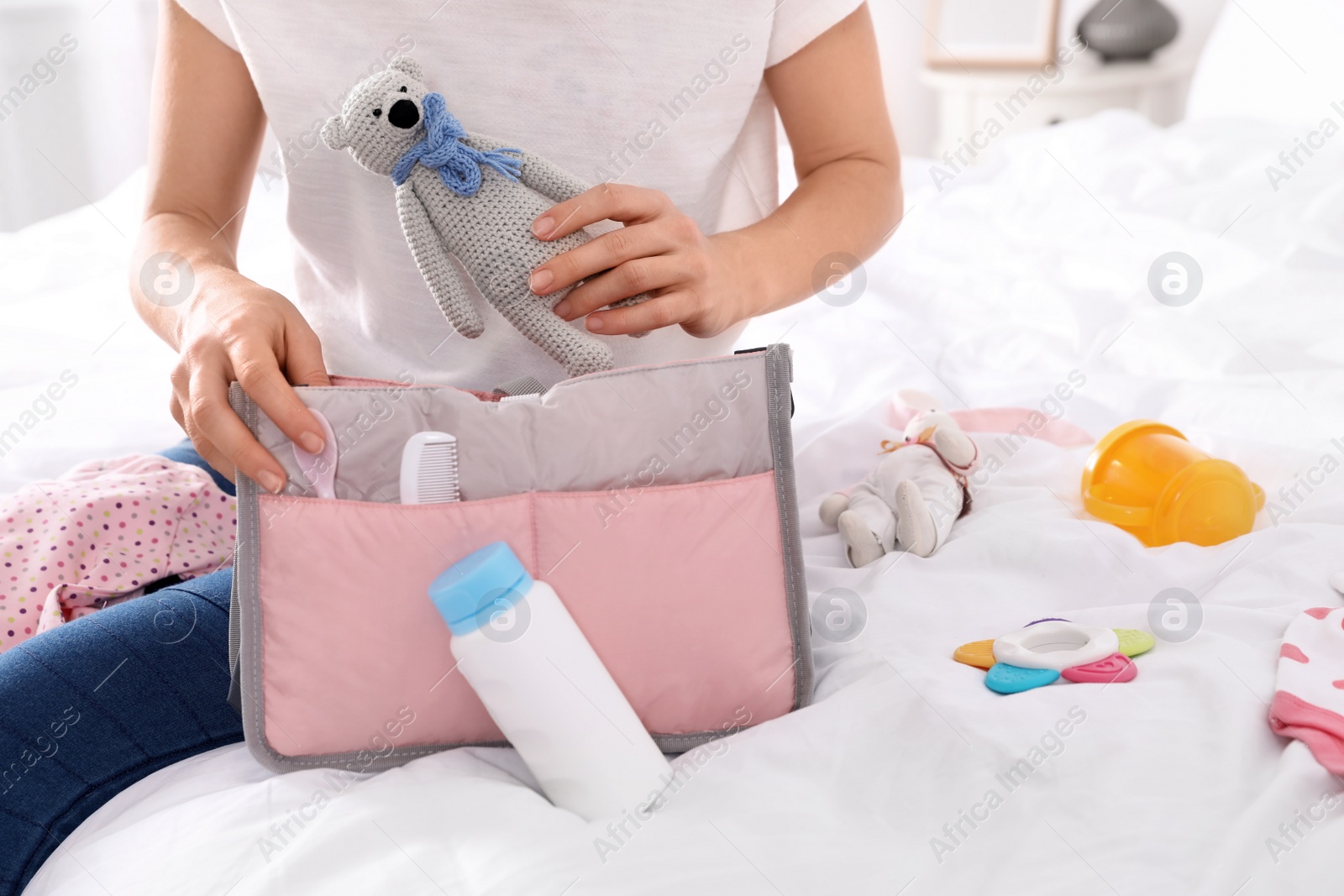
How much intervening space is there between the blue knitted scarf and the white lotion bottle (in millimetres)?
225

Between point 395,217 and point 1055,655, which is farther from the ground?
point 395,217

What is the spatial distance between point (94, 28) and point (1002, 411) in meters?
1.93

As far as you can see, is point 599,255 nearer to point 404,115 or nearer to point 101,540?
point 404,115

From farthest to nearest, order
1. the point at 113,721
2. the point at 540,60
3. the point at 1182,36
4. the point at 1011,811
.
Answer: the point at 1182,36 < the point at 540,60 < the point at 113,721 < the point at 1011,811

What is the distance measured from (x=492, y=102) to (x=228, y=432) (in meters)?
0.33

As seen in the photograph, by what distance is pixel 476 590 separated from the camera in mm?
554

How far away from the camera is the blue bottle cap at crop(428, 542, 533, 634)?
21.7 inches

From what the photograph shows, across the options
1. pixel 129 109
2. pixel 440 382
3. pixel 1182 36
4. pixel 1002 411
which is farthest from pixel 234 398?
pixel 1182 36

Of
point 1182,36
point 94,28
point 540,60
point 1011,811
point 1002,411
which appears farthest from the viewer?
point 1182,36

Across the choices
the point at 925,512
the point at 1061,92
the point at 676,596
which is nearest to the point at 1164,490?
the point at 925,512

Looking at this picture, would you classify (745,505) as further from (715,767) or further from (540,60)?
(540,60)

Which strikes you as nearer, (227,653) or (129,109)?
Result: (227,653)

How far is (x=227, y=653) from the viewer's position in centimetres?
67

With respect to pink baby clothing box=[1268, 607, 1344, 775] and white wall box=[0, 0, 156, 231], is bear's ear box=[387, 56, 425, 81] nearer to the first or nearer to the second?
pink baby clothing box=[1268, 607, 1344, 775]
